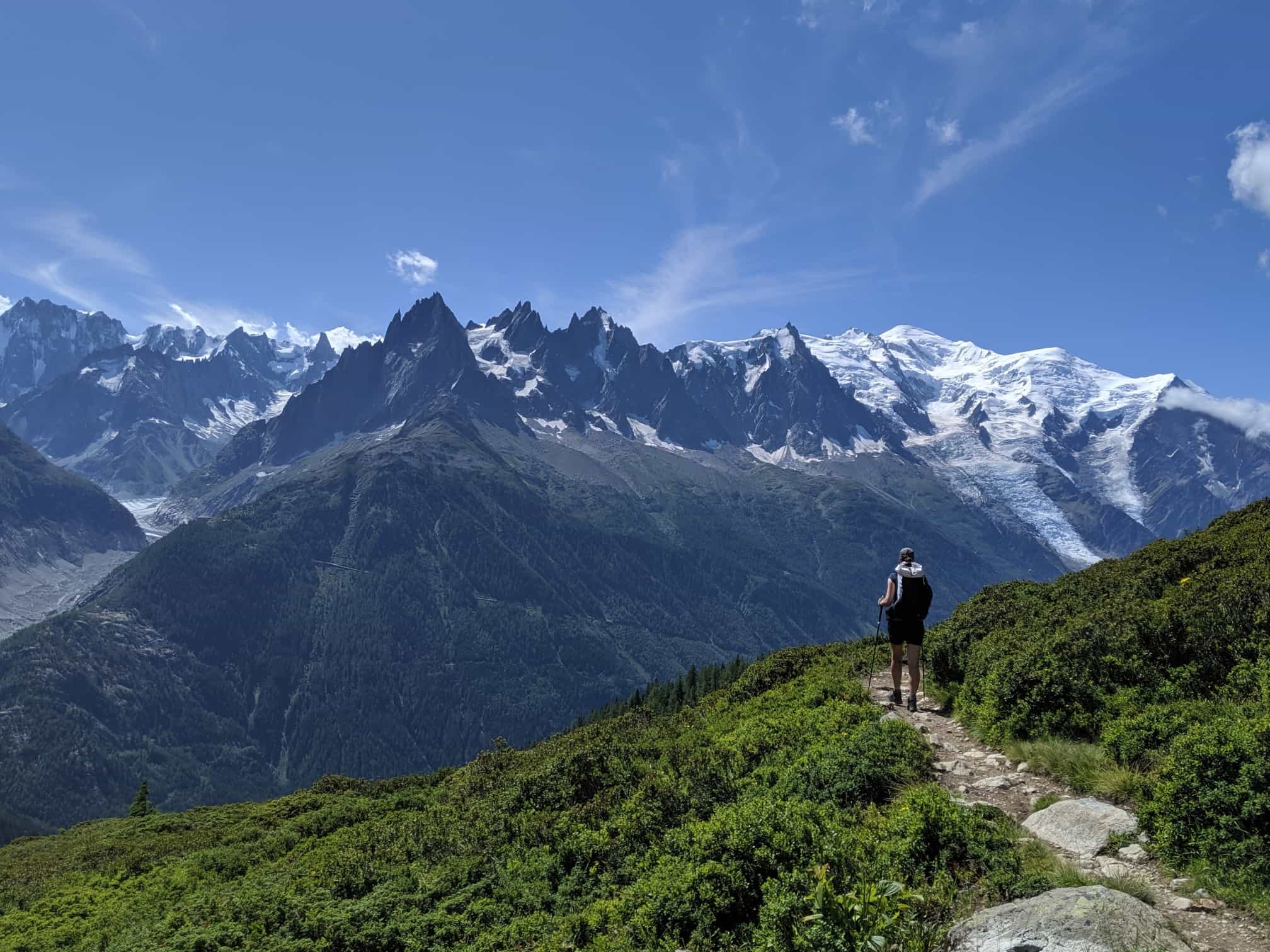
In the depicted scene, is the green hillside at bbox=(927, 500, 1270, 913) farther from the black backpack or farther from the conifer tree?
the conifer tree

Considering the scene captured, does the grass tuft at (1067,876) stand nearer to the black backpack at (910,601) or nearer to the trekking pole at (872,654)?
the black backpack at (910,601)

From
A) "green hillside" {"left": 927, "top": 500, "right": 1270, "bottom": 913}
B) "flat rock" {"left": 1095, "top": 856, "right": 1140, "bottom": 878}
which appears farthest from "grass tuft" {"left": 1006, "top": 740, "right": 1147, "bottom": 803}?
"flat rock" {"left": 1095, "top": 856, "right": 1140, "bottom": 878}

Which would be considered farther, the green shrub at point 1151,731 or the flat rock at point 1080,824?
the green shrub at point 1151,731

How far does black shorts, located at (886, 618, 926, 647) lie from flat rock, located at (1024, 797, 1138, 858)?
8364mm

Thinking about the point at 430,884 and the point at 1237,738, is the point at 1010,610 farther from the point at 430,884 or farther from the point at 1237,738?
the point at 430,884

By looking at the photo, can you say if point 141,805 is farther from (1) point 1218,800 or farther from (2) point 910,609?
(1) point 1218,800

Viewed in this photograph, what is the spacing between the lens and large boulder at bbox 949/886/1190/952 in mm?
Answer: 8078

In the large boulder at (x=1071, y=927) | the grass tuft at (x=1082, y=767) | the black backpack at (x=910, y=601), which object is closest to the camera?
the large boulder at (x=1071, y=927)

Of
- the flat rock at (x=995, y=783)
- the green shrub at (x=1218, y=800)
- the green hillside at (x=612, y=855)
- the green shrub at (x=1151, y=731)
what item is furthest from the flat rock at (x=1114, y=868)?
the flat rock at (x=995, y=783)

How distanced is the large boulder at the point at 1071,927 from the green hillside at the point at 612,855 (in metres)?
0.55

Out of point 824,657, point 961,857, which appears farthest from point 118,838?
point 961,857

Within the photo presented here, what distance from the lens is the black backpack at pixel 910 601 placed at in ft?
69.3

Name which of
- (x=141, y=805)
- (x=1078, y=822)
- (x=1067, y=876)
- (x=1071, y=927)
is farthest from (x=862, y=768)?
(x=141, y=805)

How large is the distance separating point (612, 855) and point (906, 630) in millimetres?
10927
